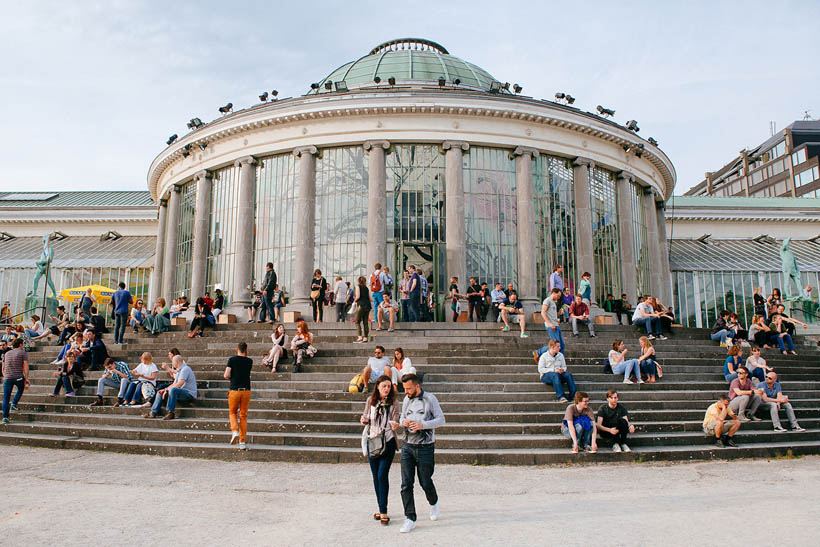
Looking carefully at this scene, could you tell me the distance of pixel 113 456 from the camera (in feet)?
33.4

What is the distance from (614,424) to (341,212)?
14.9 m

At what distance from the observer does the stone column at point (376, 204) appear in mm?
21703

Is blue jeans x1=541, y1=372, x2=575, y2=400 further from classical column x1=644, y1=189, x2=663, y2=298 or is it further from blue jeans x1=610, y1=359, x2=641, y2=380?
classical column x1=644, y1=189, x2=663, y2=298

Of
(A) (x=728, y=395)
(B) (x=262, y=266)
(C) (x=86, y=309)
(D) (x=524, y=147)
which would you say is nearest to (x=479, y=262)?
(D) (x=524, y=147)

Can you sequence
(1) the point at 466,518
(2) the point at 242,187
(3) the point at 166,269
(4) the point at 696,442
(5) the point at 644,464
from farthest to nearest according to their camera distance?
1. (3) the point at 166,269
2. (2) the point at 242,187
3. (4) the point at 696,442
4. (5) the point at 644,464
5. (1) the point at 466,518

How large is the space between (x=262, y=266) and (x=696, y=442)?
1689cm

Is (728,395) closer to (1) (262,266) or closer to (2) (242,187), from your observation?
(1) (262,266)

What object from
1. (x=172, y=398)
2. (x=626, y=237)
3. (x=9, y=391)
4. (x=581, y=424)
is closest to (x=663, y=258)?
(x=626, y=237)

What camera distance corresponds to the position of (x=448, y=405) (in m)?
11.6

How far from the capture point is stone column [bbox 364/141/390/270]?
2170 centimetres

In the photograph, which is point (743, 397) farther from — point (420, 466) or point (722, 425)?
point (420, 466)

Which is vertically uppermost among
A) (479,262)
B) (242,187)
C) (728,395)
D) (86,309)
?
(242,187)

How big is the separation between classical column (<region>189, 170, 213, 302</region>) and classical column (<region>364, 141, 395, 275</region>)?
7.35m

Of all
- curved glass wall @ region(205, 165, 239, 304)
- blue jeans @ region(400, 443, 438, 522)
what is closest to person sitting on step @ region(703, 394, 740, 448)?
blue jeans @ region(400, 443, 438, 522)
